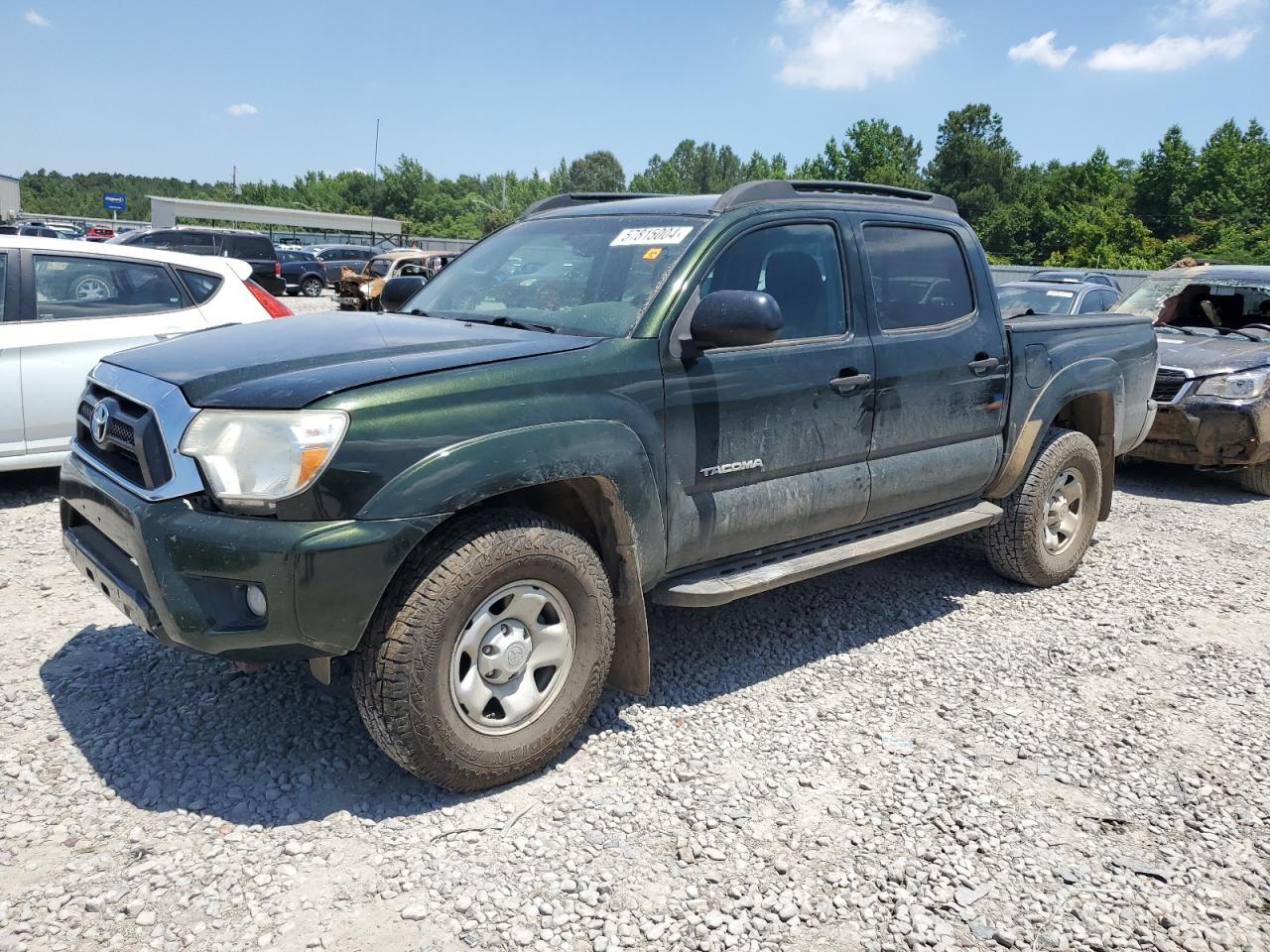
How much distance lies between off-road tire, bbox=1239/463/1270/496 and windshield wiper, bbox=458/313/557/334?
23.4 feet

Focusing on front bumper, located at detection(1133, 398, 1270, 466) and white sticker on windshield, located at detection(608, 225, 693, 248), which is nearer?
white sticker on windshield, located at detection(608, 225, 693, 248)

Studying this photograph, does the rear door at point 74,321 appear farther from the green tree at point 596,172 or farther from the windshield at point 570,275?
the green tree at point 596,172

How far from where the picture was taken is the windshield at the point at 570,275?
3.51m

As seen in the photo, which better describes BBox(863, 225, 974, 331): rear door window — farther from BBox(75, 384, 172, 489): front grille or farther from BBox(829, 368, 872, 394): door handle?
BBox(75, 384, 172, 489): front grille

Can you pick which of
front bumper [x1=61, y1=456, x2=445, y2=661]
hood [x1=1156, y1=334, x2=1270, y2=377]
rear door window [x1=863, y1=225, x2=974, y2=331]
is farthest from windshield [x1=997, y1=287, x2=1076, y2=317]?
front bumper [x1=61, y1=456, x2=445, y2=661]

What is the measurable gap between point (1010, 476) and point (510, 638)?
3.04 meters

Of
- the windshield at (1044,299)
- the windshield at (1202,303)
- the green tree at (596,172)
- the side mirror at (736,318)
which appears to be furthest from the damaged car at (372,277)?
the green tree at (596,172)

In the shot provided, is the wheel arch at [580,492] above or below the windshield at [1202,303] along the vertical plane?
below

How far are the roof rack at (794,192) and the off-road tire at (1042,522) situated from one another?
144 centimetres

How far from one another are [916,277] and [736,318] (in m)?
1.59

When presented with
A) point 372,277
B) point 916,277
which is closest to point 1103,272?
point 372,277

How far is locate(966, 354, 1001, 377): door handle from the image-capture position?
4.54 m

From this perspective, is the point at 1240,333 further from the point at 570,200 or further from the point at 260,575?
the point at 260,575

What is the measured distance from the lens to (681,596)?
352 cm
